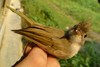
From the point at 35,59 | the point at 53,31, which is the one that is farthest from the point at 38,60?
the point at 53,31

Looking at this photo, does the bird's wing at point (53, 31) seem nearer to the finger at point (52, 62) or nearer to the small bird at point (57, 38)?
the small bird at point (57, 38)

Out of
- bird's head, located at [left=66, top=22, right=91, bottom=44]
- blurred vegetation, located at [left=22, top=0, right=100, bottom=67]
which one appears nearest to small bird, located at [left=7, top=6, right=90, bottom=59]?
bird's head, located at [left=66, top=22, right=91, bottom=44]

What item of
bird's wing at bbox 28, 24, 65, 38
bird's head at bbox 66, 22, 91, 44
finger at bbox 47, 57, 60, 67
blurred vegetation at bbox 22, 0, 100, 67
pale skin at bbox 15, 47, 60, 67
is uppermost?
bird's head at bbox 66, 22, 91, 44

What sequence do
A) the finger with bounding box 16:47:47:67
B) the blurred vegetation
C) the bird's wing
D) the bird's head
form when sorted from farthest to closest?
the blurred vegetation → the bird's wing → the bird's head → the finger with bounding box 16:47:47:67

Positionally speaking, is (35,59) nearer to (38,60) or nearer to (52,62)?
(38,60)

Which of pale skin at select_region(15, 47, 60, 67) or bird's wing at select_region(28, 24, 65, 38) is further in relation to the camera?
bird's wing at select_region(28, 24, 65, 38)

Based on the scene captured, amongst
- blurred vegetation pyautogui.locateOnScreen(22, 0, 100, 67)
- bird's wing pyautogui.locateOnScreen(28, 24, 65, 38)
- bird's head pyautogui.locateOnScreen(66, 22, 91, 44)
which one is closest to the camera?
bird's head pyautogui.locateOnScreen(66, 22, 91, 44)

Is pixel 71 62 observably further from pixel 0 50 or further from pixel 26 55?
pixel 26 55

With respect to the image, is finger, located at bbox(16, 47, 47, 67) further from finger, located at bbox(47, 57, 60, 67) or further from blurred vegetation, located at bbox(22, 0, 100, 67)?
blurred vegetation, located at bbox(22, 0, 100, 67)
